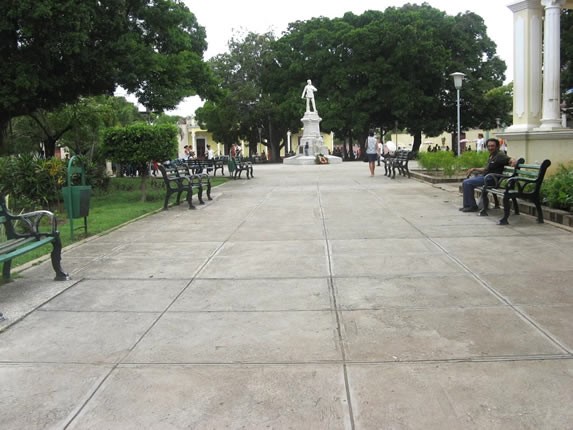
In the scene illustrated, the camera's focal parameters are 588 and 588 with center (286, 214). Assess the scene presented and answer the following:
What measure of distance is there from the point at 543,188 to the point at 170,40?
15.4 metres

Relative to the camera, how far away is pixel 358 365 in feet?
12.5

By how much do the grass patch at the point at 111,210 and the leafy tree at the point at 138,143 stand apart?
1162 mm

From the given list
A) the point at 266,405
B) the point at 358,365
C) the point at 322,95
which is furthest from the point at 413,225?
the point at 322,95

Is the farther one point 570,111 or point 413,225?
point 570,111

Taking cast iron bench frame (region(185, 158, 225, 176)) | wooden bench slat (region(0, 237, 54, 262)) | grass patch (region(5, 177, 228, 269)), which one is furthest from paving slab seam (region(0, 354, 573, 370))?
cast iron bench frame (region(185, 158, 225, 176))

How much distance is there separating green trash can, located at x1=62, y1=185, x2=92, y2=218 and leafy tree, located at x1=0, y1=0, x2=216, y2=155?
7260 millimetres

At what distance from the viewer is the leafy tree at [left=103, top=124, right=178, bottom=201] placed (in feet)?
47.4

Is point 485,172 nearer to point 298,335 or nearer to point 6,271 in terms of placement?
point 298,335

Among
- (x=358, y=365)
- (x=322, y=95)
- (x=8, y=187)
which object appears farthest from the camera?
A: (x=322, y=95)

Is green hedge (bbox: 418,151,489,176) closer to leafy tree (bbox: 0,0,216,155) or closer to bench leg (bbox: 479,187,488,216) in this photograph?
bench leg (bbox: 479,187,488,216)

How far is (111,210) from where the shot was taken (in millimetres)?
13461

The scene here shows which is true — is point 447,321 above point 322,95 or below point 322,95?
below

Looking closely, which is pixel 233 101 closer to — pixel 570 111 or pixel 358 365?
pixel 570 111

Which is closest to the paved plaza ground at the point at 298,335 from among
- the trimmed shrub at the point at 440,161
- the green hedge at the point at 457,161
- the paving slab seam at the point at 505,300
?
the paving slab seam at the point at 505,300
